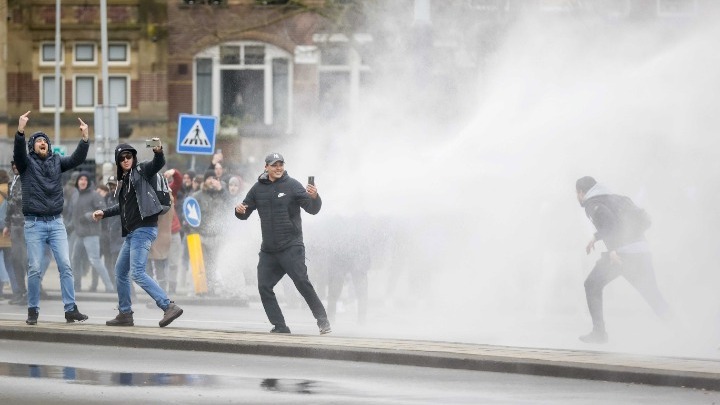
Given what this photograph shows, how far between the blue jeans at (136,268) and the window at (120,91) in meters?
31.1

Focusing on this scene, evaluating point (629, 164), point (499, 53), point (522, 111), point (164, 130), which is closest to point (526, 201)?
→ point (522, 111)

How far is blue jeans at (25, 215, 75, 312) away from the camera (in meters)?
15.8

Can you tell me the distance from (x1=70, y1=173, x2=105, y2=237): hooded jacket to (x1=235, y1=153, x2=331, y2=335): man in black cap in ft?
27.0

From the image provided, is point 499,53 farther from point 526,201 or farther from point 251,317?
point 251,317

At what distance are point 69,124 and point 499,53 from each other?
22.7m

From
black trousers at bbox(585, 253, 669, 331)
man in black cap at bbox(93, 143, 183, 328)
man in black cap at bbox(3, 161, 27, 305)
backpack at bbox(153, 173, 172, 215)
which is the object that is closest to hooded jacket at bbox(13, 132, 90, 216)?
man in black cap at bbox(93, 143, 183, 328)

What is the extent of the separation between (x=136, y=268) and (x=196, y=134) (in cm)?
1151

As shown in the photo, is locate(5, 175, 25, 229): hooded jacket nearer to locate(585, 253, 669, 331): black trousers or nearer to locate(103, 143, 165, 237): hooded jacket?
locate(103, 143, 165, 237): hooded jacket

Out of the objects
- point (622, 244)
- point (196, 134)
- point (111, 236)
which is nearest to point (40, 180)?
point (622, 244)

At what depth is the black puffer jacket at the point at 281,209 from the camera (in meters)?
15.5

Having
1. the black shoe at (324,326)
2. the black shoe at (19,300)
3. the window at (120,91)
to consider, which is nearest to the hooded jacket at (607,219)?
the black shoe at (324,326)

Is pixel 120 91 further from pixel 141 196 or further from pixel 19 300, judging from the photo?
pixel 141 196

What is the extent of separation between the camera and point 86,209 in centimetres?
2364

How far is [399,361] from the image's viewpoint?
13.4 metres
